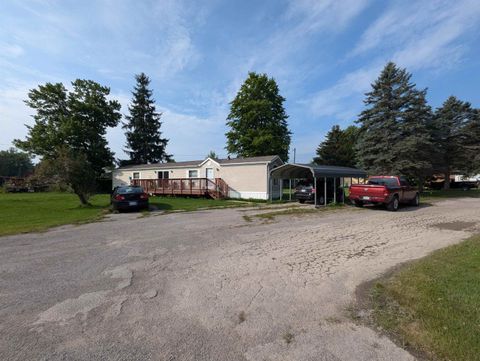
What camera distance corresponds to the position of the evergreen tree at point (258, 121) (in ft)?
117

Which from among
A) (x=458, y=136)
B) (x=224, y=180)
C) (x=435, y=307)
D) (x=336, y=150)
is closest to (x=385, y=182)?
(x=224, y=180)

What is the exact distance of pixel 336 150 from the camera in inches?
1817

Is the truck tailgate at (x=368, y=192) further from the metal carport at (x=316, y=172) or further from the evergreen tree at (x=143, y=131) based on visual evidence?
the evergreen tree at (x=143, y=131)

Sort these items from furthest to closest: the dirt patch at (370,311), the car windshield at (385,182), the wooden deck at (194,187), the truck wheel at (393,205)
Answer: the wooden deck at (194,187) → the car windshield at (385,182) → the truck wheel at (393,205) → the dirt patch at (370,311)

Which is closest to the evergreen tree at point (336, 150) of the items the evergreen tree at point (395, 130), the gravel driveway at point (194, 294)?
the evergreen tree at point (395, 130)

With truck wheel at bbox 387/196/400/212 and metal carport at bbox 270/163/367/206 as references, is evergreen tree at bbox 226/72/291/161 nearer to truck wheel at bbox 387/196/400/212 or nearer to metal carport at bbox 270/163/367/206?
metal carport at bbox 270/163/367/206

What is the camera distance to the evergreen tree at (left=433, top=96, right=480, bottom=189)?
28484 millimetres

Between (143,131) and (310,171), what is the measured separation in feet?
113

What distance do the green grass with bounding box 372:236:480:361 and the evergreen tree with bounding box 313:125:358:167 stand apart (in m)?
42.2

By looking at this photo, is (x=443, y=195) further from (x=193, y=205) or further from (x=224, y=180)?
(x=193, y=205)

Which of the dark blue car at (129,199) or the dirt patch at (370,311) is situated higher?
the dark blue car at (129,199)

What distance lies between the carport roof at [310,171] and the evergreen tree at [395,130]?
15.0ft

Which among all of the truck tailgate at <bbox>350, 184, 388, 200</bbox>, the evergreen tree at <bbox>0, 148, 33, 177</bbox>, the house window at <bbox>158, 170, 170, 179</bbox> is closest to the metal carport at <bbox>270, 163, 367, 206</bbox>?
the truck tailgate at <bbox>350, 184, 388, 200</bbox>

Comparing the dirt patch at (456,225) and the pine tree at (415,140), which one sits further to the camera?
the pine tree at (415,140)
